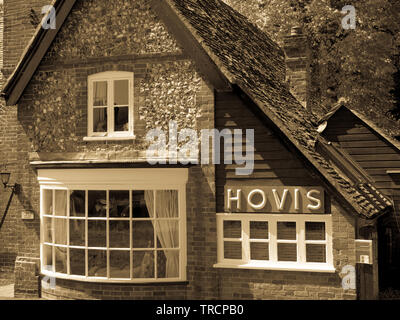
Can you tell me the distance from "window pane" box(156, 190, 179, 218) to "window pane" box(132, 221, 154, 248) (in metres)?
0.34

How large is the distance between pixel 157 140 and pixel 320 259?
456 cm

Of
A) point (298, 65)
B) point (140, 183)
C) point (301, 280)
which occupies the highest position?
point (298, 65)

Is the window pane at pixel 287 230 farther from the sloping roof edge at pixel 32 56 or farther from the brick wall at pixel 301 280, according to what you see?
the sloping roof edge at pixel 32 56

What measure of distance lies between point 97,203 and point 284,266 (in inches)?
178

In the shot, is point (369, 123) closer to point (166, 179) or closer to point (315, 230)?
point (315, 230)

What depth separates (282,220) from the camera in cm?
1109

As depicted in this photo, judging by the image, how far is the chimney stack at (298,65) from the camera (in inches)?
601

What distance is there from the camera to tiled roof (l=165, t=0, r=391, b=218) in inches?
423

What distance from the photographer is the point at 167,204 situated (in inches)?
460

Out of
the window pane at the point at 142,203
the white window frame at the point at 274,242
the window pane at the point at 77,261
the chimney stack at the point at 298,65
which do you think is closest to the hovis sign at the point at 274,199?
the white window frame at the point at 274,242

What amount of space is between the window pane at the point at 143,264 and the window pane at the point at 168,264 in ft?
0.53

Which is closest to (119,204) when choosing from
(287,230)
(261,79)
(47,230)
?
(47,230)

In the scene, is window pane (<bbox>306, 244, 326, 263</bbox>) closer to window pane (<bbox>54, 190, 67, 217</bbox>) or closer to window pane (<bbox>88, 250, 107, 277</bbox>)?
window pane (<bbox>88, 250, 107, 277</bbox>)

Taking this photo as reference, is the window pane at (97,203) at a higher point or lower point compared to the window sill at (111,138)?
lower
